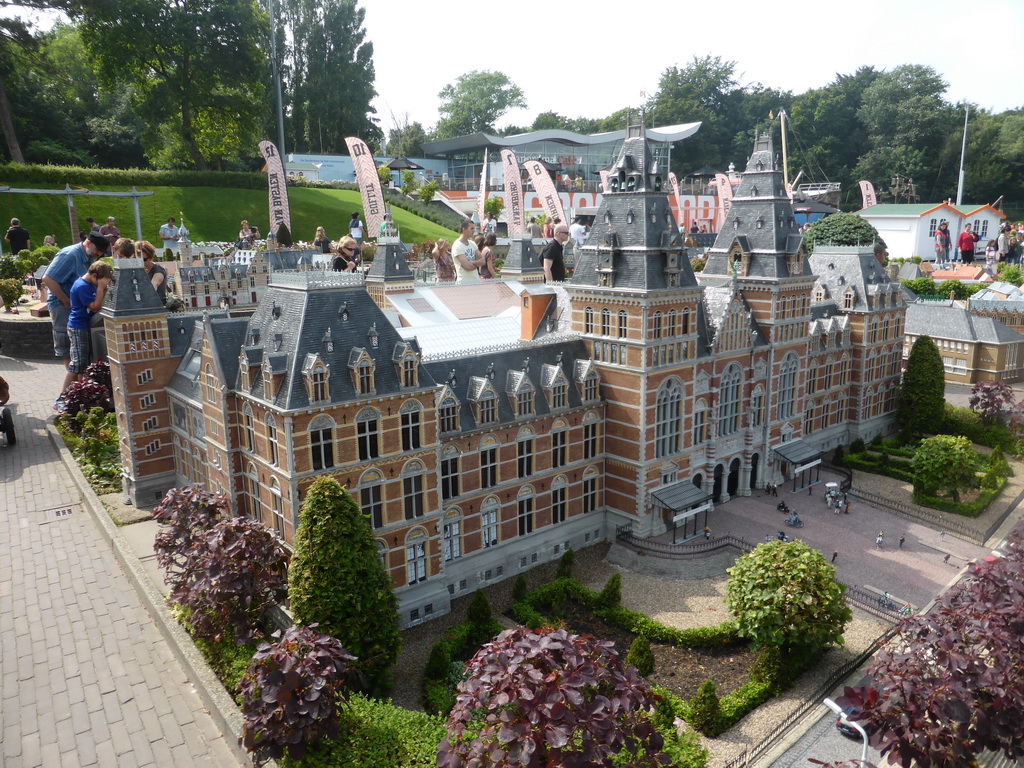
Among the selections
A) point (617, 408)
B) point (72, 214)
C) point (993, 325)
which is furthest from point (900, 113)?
point (72, 214)

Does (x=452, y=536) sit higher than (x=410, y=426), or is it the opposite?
(x=410, y=426)

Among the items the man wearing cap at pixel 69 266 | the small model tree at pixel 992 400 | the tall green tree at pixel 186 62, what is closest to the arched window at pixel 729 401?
the small model tree at pixel 992 400

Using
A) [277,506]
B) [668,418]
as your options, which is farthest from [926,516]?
[277,506]

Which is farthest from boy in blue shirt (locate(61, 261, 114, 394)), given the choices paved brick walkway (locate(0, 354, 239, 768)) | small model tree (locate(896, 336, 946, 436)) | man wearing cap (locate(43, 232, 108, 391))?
small model tree (locate(896, 336, 946, 436))

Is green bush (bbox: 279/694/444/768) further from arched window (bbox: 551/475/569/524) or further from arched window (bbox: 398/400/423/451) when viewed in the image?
arched window (bbox: 551/475/569/524)

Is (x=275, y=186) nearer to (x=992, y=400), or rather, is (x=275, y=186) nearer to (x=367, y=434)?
(x=367, y=434)

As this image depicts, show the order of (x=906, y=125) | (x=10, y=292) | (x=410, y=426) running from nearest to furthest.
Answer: (x=410, y=426)
(x=10, y=292)
(x=906, y=125)

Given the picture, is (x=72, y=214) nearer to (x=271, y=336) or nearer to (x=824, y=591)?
(x=271, y=336)
